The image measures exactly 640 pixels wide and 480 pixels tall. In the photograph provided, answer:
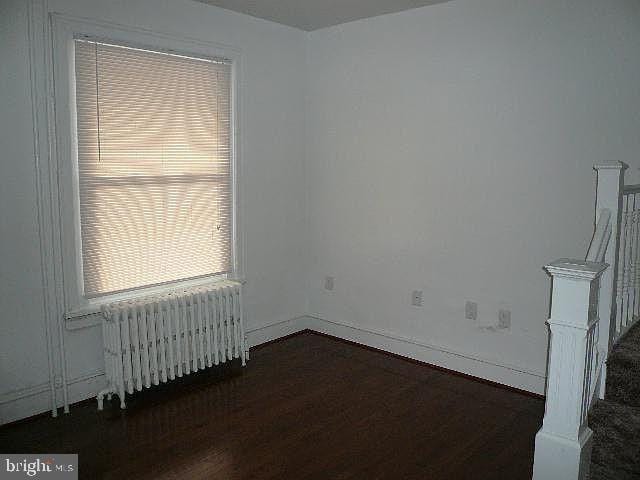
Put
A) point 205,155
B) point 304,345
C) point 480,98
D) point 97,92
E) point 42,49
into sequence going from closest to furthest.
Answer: point 42,49 → point 97,92 → point 480,98 → point 205,155 → point 304,345

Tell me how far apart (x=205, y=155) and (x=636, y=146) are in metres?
2.77

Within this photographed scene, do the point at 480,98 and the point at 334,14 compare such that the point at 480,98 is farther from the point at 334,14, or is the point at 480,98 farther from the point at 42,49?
the point at 42,49

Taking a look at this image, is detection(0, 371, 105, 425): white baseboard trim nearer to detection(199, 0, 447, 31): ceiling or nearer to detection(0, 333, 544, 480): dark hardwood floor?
detection(0, 333, 544, 480): dark hardwood floor

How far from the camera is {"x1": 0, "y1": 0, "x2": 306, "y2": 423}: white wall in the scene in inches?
121

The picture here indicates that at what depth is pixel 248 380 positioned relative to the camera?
3938 millimetres

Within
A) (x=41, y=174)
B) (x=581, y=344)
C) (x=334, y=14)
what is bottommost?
(x=581, y=344)

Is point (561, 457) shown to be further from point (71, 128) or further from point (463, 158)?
point (71, 128)

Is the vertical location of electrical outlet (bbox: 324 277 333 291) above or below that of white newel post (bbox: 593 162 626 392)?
below

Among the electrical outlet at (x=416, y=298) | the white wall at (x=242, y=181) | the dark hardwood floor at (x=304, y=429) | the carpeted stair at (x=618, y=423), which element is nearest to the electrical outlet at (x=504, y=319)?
the dark hardwood floor at (x=304, y=429)

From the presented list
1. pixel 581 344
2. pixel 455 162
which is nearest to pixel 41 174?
pixel 455 162

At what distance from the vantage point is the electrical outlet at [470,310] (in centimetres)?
394

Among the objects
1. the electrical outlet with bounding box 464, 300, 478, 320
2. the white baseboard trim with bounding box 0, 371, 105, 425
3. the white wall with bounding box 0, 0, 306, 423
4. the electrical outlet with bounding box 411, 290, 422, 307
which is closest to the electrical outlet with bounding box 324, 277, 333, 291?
the white wall with bounding box 0, 0, 306, 423

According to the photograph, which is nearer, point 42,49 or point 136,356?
point 42,49

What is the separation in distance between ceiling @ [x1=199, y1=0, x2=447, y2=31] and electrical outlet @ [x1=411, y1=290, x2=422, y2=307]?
2072 millimetres
